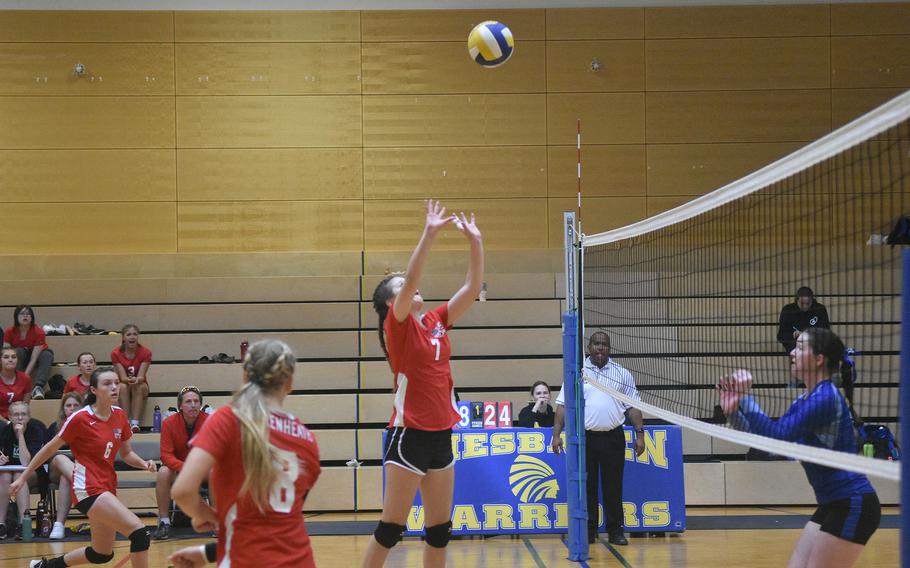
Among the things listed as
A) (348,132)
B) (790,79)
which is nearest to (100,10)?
(348,132)

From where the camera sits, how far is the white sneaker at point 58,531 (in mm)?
9898

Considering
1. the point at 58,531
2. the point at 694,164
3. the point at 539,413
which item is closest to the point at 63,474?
the point at 58,531

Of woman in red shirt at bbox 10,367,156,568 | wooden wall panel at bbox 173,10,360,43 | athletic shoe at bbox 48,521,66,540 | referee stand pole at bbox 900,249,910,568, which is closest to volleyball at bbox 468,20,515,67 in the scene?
woman in red shirt at bbox 10,367,156,568

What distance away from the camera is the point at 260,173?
48.1ft

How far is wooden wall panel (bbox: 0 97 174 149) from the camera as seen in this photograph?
14.6 metres

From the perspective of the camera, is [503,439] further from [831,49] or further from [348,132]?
[831,49]

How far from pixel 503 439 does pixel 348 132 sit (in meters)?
6.59

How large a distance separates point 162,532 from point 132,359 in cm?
287

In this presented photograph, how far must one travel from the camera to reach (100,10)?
48.1 feet

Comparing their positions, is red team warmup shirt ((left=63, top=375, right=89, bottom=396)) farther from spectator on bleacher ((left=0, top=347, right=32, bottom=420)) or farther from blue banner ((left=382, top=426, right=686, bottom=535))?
blue banner ((left=382, top=426, right=686, bottom=535))

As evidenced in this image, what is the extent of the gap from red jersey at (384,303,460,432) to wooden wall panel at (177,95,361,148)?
9499mm

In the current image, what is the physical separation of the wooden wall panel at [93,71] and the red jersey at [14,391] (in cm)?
491

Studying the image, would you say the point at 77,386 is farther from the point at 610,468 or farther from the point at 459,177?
the point at 459,177

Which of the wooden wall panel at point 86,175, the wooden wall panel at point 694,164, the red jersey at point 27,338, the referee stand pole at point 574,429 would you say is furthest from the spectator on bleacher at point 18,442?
the wooden wall panel at point 694,164
